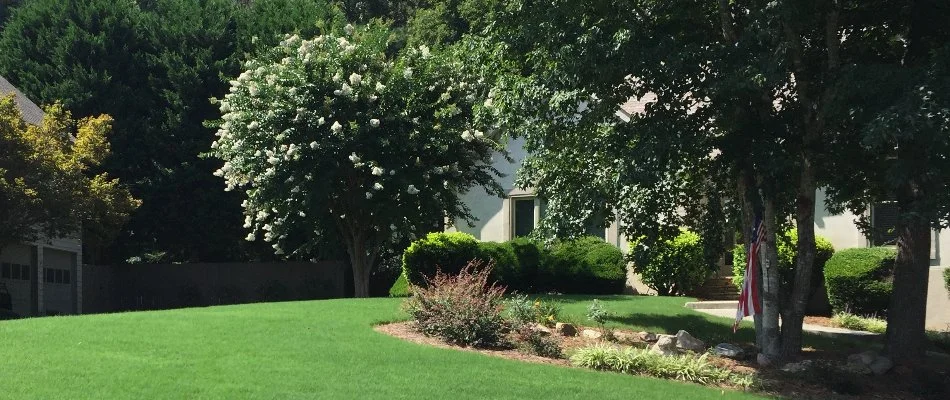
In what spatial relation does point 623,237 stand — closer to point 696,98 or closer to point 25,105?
point 696,98

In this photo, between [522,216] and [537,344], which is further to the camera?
[522,216]

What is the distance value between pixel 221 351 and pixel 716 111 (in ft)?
25.0

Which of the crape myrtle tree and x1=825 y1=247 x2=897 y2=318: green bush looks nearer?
the crape myrtle tree

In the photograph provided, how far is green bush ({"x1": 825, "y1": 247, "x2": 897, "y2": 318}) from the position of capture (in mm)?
21172

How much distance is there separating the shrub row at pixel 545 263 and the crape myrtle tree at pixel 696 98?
7.74 m

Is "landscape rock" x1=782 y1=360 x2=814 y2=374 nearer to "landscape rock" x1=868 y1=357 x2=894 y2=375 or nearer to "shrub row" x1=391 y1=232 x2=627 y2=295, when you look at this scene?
"landscape rock" x1=868 y1=357 x2=894 y2=375

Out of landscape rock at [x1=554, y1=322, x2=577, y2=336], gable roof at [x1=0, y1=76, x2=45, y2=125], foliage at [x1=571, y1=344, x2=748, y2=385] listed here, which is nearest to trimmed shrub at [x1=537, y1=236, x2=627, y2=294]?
landscape rock at [x1=554, y1=322, x2=577, y2=336]

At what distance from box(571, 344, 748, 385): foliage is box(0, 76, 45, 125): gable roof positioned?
769 inches

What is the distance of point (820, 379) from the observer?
46.4 ft

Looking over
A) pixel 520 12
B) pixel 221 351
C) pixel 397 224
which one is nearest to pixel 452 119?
pixel 397 224

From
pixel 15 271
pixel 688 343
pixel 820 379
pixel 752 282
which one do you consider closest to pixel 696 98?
pixel 752 282

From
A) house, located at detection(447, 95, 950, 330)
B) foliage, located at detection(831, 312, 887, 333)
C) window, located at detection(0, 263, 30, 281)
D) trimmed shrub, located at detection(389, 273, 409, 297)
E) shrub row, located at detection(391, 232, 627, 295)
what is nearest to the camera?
foliage, located at detection(831, 312, 887, 333)

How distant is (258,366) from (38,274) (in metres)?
18.1

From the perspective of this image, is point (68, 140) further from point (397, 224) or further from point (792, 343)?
point (792, 343)
